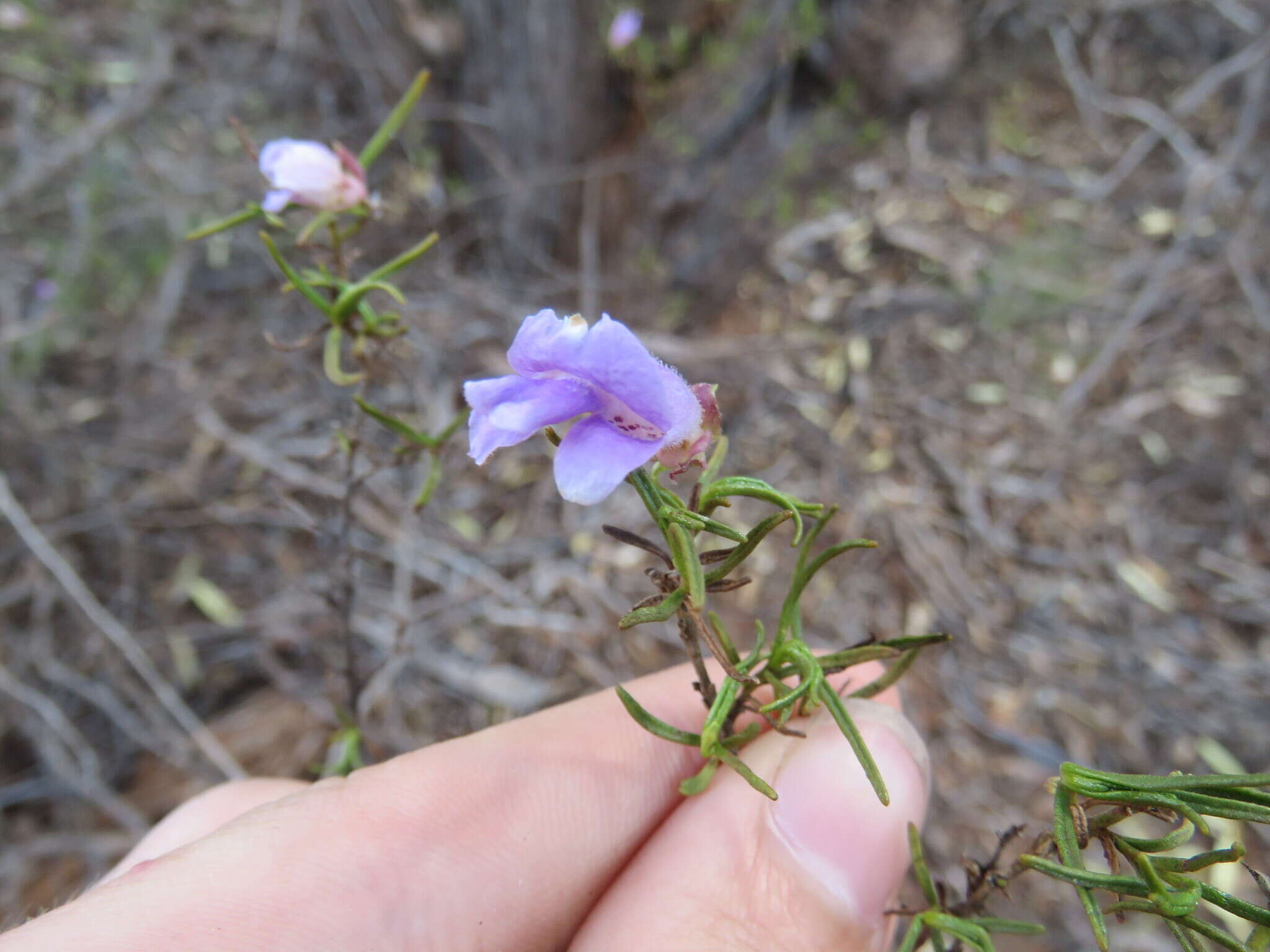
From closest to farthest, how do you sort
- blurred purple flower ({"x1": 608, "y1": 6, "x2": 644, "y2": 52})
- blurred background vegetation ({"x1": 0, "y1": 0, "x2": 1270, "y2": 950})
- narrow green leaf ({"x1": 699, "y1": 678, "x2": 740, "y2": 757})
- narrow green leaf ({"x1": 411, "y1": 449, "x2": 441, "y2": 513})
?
narrow green leaf ({"x1": 699, "y1": 678, "x2": 740, "y2": 757}), narrow green leaf ({"x1": 411, "y1": 449, "x2": 441, "y2": 513}), blurred background vegetation ({"x1": 0, "y1": 0, "x2": 1270, "y2": 950}), blurred purple flower ({"x1": 608, "y1": 6, "x2": 644, "y2": 52})

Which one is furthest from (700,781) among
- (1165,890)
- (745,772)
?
→ (1165,890)

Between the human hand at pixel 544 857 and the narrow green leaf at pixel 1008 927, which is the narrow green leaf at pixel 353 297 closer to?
the human hand at pixel 544 857

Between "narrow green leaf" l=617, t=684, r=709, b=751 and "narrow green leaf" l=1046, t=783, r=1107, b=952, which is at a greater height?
"narrow green leaf" l=1046, t=783, r=1107, b=952

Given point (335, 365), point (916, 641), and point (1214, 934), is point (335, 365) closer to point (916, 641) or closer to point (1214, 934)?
point (916, 641)

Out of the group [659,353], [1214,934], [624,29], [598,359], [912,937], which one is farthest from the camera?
[624,29]

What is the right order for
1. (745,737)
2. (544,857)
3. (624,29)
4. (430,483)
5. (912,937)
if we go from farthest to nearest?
(624,29) → (544,857) → (430,483) → (745,737) → (912,937)

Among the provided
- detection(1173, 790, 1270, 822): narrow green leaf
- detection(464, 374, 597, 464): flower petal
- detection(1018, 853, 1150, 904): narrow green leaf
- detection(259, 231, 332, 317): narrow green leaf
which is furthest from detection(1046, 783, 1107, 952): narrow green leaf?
detection(259, 231, 332, 317): narrow green leaf

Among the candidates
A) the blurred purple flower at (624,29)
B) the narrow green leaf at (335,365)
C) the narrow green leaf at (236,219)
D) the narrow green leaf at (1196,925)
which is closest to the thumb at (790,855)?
the narrow green leaf at (1196,925)

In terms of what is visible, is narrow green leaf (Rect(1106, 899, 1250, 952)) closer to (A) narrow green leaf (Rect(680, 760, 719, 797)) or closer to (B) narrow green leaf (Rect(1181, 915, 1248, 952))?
(B) narrow green leaf (Rect(1181, 915, 1248, 952))
